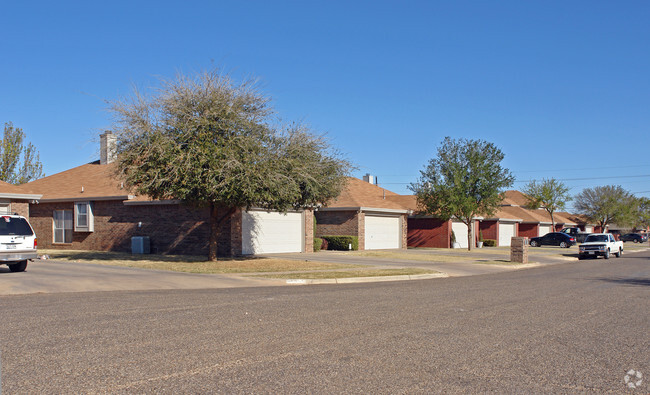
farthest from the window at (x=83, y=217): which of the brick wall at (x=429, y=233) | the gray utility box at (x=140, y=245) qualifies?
the brick wall at (x=429, y=233)

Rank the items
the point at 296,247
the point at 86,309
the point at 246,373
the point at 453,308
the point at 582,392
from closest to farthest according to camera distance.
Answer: the point at 582,392 → the point at 246,373 → the point at 86,309 → the point at 453,308 → the point at 296,247

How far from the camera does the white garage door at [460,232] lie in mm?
48300

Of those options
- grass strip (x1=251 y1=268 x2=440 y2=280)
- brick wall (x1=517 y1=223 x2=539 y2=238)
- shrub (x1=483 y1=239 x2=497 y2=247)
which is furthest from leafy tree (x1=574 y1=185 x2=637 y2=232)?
grass strip (x1=251 y1=268 x2=440 y2=280)

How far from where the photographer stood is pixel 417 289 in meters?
15.8

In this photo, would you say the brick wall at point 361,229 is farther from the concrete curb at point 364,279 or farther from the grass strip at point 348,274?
the concrete curb at point 364,279

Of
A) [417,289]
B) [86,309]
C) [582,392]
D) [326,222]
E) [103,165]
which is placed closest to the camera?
[582,392]

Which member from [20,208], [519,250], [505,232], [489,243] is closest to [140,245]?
[20,208]

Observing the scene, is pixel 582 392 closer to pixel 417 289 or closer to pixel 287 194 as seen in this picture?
pixel 417 289

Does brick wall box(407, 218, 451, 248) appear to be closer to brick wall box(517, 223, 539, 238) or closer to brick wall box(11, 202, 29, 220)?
brick wall box(517, 223, 539, 238)

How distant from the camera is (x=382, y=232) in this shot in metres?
40.8

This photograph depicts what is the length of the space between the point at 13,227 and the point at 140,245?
12572 millimetres

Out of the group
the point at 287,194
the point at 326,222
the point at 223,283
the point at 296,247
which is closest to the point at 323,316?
the point at 223,283

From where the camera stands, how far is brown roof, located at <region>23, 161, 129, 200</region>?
3231 centimetres

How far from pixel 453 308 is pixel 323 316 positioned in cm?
299
